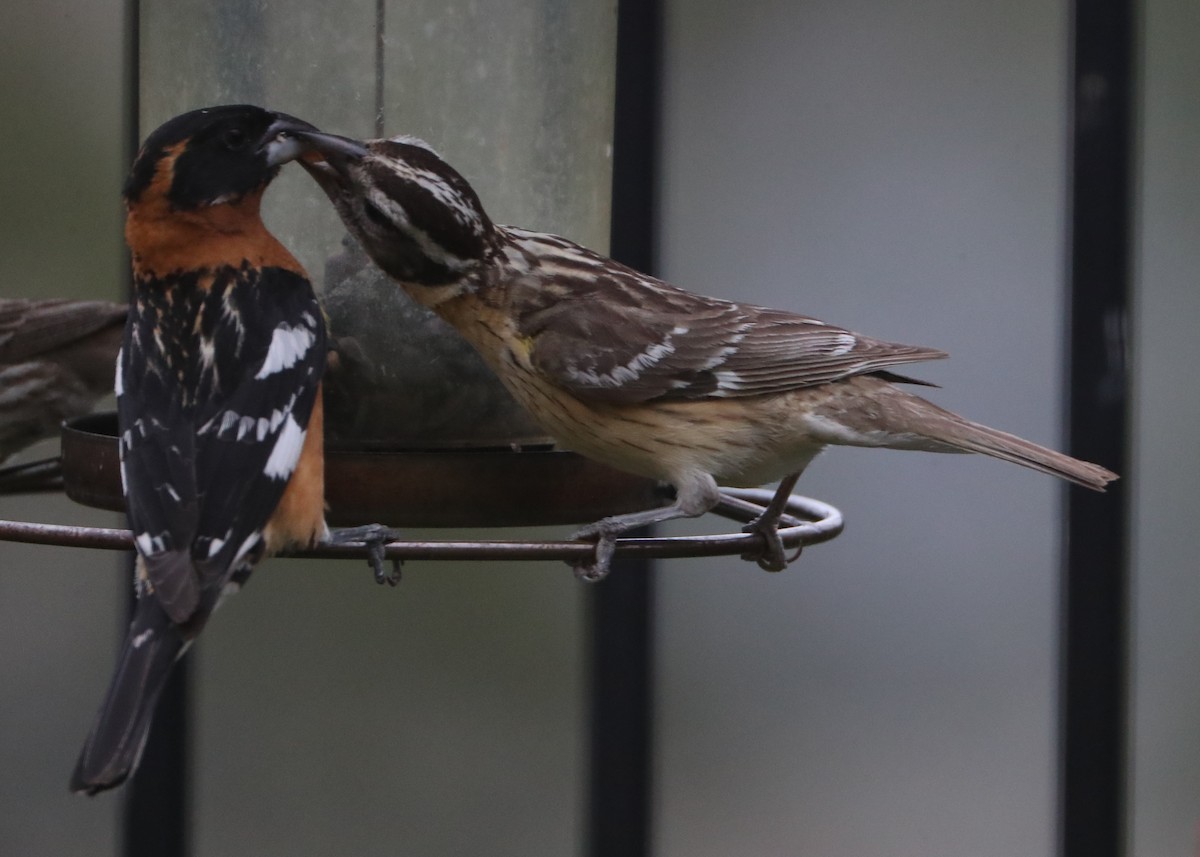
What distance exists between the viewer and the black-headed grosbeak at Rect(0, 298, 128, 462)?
14.9 ft

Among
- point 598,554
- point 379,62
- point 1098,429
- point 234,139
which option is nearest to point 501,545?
point 598,554

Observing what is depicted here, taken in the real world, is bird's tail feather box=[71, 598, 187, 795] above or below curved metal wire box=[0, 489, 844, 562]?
below

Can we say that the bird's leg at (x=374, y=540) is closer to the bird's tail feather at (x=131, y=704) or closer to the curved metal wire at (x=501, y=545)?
the curved metal wire at (x=501, y=545)

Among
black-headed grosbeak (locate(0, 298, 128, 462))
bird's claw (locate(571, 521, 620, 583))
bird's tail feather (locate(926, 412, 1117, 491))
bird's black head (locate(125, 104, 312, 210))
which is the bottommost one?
bird's claw (locate(571, 521, 620, 583))

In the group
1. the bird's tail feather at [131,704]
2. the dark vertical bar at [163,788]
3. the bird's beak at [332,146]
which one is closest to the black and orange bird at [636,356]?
the bird's beak at [332,146]

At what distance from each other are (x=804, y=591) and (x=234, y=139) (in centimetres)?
312

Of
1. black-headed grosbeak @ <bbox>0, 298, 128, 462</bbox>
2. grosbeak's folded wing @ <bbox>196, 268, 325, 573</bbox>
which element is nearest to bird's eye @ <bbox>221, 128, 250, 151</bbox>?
grosbeak's folded wing @ <bbox>196, 268, 325, 573</bbox>

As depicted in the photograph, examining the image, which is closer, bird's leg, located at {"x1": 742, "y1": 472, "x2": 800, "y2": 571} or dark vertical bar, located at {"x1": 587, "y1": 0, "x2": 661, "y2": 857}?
bird's leg, located at {"x1": 742, "y1": 472, "x2": 800, "y2": 571}

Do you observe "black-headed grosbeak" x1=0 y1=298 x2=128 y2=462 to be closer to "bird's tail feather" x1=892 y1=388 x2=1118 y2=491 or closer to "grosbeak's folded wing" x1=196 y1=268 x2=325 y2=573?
"grosbeak's folded wing" x1=196 y1=268 x2=325 y2=573

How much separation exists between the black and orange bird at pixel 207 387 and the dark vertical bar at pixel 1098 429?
302 centimetres

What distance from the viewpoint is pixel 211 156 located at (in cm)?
323

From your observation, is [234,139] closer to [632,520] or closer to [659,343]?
[659,343]

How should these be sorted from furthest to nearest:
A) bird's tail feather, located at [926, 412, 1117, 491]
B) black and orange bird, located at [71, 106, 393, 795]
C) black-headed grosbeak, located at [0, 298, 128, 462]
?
black-headed grosbeak, located at [0, 298, 128, 462], bird's tail feather, located at [926, 412, 1117, 491], black and orange bird, located at [71, 106, 393, 795]

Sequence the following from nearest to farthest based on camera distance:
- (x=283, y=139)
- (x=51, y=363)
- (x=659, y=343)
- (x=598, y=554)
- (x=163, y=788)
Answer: (x=598, y=554) < (x=283, y=139) < (x=659, y=343) < (x=51, y=363) < (x=163, y=788)
